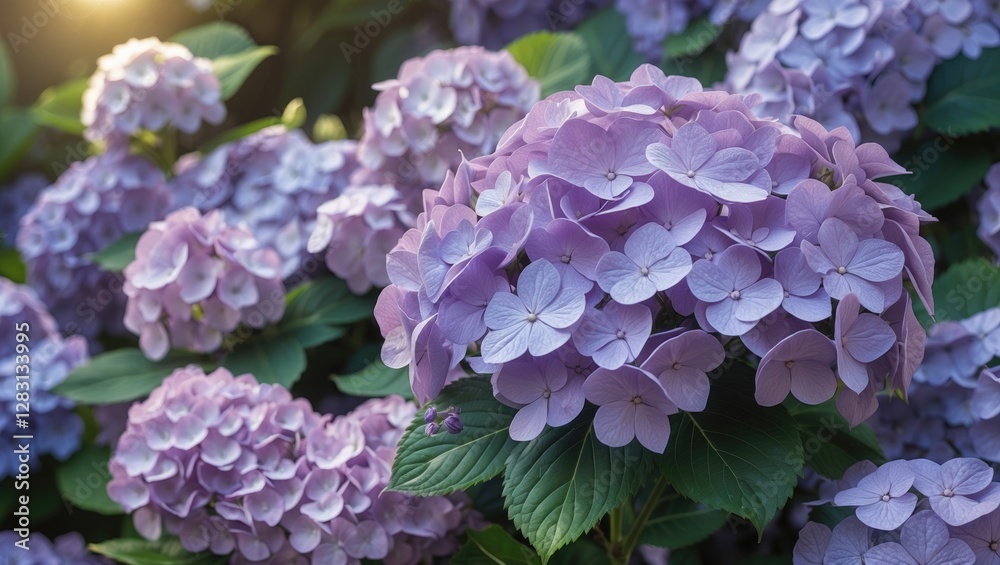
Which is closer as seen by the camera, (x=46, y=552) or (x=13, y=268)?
(x=46, y=552)

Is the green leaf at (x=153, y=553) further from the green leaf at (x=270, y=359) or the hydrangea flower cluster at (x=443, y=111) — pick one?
the hydrangea flower cluster at (x=443, y=111)

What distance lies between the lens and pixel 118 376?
4.47 feet

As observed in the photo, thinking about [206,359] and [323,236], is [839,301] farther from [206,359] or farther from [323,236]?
[206,359]

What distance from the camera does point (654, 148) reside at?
2.48 feet

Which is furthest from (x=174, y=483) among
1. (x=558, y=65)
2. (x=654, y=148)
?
(x=558, y=65)

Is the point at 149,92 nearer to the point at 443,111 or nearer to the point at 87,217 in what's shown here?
the point at 87,217

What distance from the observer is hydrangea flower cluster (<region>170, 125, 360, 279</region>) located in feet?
4.70

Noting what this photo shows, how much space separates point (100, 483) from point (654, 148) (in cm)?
110

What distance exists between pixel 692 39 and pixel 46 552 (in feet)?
4.51

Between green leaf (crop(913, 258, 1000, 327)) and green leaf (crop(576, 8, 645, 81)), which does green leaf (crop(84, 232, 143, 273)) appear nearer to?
green leaf (crop(576, 8, 645, 81))

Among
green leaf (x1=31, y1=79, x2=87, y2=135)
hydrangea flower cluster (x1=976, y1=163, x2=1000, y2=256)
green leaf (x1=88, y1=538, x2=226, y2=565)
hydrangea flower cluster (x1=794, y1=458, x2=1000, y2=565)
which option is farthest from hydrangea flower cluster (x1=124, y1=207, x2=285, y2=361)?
hydrangea flower cluster (x1=976, y1=163, x2=1000, y2=256)

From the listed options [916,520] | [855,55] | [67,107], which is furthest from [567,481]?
[67,107]

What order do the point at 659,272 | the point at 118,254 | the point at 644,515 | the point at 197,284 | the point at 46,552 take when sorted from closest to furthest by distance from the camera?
the point at 659,272 < the point at 644,515 < the point at 197,284 < the point at 46,552 < the point at 118,254

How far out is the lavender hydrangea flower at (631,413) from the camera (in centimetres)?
73
